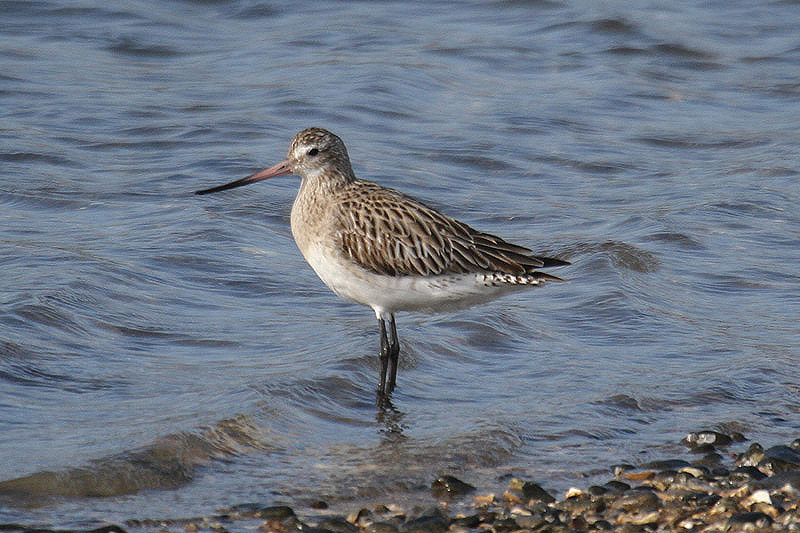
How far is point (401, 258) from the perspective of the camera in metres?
8.92

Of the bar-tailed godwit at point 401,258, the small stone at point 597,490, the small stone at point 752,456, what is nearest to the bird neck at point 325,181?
the bar-tailed godwit at point 401,258

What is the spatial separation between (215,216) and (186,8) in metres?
9.57

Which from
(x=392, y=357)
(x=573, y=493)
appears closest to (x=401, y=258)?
(x=392, y=357)

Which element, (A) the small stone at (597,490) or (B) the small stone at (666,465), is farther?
(B) the small stone at (666,465)

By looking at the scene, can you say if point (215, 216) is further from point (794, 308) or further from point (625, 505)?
point (625, 505)

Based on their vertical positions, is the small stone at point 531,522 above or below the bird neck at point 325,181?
below

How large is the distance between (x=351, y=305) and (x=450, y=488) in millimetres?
4183

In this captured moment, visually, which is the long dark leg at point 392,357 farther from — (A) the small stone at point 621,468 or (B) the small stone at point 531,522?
(B) the small stone at point 531,522

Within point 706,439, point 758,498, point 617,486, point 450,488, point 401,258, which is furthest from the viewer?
point 401,258

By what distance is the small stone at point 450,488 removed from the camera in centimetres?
731

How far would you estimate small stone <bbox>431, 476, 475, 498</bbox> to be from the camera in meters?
7.31

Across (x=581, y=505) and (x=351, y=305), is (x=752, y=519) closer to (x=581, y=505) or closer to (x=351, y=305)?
(x=581, y=505)

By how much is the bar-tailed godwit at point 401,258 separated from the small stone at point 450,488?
172 centimetres

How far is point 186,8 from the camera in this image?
21859 millimetres
